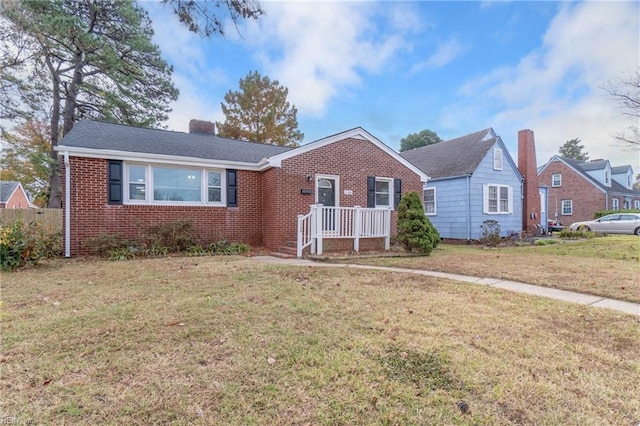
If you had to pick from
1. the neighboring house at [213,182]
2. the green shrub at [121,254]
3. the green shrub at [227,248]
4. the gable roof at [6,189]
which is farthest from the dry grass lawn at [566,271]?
the gable roof at [6,189]

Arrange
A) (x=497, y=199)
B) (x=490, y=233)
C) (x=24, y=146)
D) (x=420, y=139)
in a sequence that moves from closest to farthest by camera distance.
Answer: (x=490, y=233) < (x=497, y=199) < (x=24, y=146) < (x=420, y=139)

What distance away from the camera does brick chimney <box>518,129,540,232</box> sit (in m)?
17.1

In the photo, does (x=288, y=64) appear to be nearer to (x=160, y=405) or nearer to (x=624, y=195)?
(x=160, y=405)

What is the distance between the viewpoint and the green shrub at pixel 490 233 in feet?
44.9

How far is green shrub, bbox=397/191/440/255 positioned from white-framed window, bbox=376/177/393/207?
2.43 m

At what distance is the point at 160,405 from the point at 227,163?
9.21 metres

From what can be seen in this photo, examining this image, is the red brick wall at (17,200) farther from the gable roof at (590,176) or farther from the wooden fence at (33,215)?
the gable roof at (590,176)

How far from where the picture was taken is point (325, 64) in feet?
41.8

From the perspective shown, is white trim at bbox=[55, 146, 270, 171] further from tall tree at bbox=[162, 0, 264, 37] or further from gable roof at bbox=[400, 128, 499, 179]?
gable roof at bbox=[400, 128, 499, 179]

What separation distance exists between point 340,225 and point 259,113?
21.4 m

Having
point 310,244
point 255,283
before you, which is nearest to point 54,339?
point 255,283

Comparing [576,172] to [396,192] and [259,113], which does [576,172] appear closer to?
[396,192]

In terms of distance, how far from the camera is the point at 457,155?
56.6 ft

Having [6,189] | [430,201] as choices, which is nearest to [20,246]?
[430,201]
